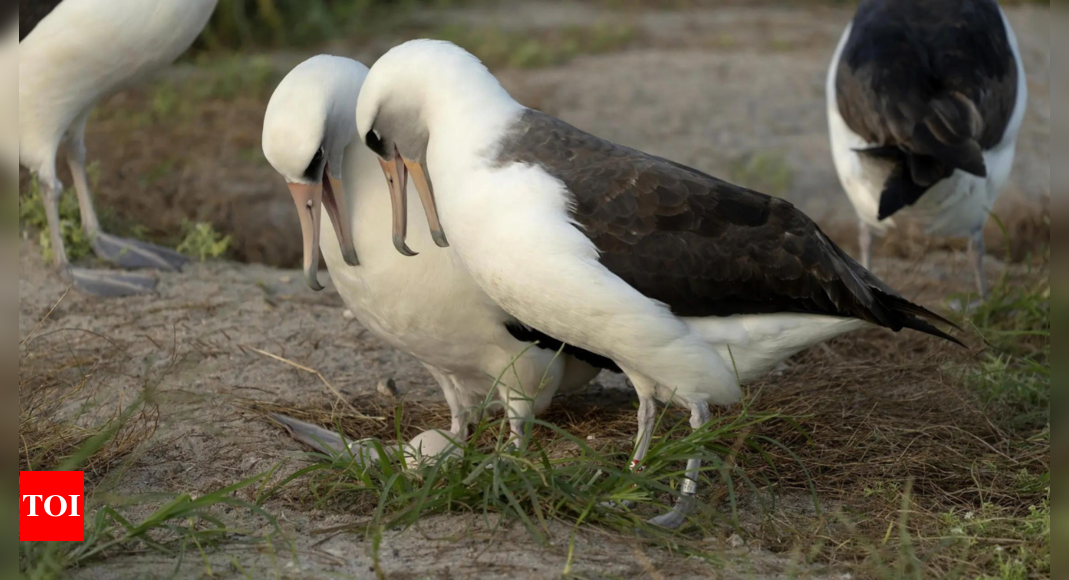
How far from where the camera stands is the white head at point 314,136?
361cm

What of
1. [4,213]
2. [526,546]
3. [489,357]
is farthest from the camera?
[489,357]

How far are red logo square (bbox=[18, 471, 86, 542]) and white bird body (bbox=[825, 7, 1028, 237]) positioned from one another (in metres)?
3.66

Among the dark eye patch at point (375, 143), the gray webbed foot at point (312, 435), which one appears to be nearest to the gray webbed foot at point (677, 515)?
the gray webbed foot at point (312, 435)

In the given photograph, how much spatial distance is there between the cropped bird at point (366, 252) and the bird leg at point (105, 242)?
209cm

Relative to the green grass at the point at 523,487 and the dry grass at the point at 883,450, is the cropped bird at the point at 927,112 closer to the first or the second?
the dry grass at the point at 883,450

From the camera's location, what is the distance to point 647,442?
3.69m

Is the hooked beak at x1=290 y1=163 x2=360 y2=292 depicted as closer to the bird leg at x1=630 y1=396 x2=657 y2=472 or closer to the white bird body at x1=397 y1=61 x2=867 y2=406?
the white bird body at x1=397 y1=61 x2=867 y2=406

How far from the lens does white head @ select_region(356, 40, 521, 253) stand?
11.5ft

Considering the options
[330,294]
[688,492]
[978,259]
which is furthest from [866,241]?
[688,492]

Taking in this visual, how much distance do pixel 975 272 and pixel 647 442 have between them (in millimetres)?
2950

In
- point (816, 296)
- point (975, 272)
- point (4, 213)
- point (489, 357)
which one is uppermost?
point (4, 213)

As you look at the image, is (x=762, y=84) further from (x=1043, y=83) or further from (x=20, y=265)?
(x=20, y=265)

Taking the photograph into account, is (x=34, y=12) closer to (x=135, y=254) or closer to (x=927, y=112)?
(x=135, y=254)

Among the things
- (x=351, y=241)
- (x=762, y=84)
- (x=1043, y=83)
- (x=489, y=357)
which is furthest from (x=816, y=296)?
(x=1043, y=83)
